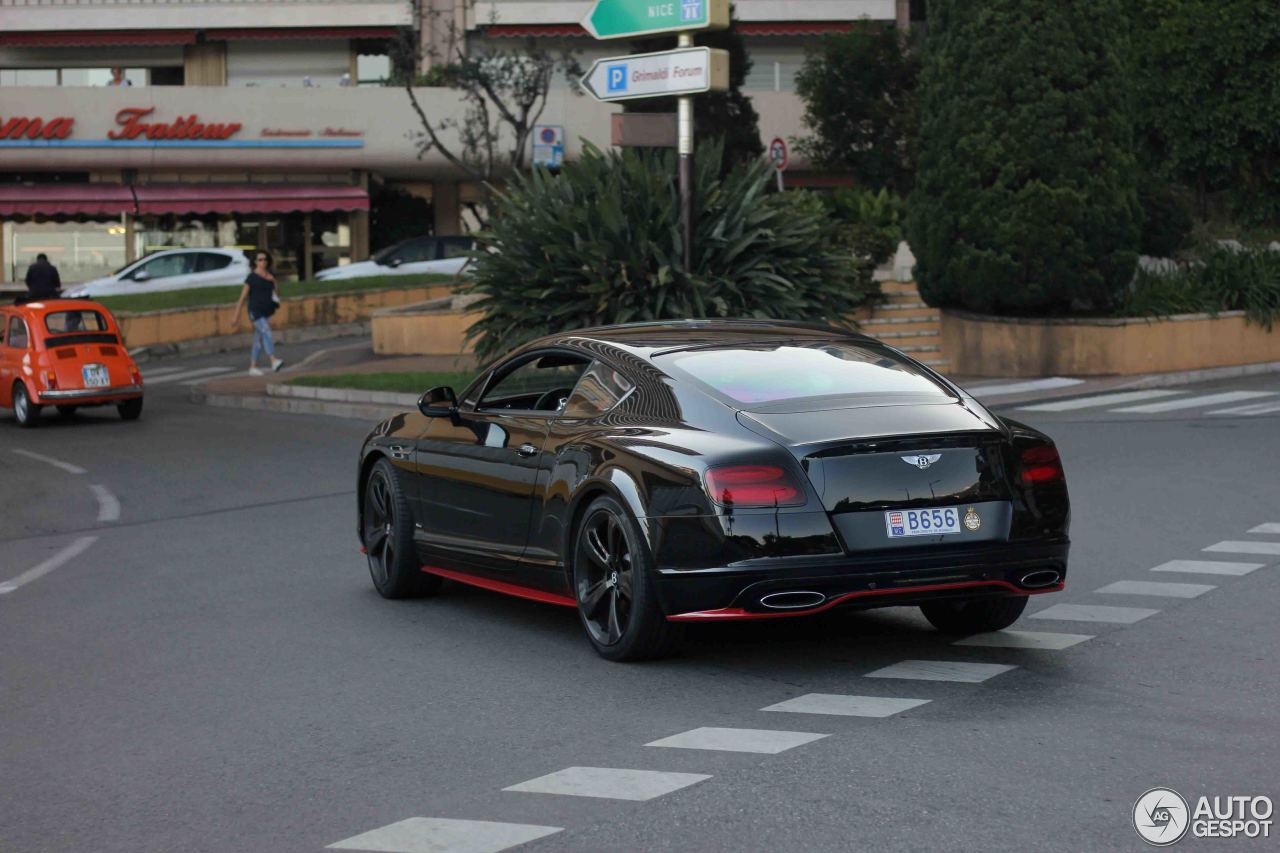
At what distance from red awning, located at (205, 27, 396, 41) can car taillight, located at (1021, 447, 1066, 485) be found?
1952 inches

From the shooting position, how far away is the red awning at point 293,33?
182ft

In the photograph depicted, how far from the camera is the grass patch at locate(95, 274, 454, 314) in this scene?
115ft

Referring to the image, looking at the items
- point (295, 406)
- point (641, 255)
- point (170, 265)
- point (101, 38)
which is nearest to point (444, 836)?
point (641, 255)

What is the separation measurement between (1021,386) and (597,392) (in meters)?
15.8

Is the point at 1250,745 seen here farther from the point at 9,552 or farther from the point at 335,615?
the point at 9,552

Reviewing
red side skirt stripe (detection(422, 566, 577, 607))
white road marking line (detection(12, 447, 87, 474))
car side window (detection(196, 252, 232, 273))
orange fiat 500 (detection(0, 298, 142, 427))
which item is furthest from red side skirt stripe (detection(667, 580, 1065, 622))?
car side window (detection(196, 252, 232, 273))

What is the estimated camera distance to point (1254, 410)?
2033 centimetres

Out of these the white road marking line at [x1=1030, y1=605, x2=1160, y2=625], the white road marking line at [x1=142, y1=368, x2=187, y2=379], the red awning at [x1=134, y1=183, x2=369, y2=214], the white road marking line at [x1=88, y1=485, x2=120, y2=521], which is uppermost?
the red awning at [x1=134, y1=183, x2=369, y2=214]

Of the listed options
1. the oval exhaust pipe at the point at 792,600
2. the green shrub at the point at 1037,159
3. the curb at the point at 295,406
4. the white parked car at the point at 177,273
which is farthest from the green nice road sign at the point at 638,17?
the white parked car at the point at 177,273

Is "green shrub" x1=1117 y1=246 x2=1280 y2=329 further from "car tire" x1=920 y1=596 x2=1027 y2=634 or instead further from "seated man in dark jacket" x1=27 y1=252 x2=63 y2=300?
"car tire" x1=920 y1=596 x2=1027 y2=634

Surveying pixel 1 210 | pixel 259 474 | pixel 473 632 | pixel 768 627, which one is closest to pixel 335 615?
pixel 473 632

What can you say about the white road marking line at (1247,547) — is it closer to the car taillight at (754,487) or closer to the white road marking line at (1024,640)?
the white road marking line at (1024,640)

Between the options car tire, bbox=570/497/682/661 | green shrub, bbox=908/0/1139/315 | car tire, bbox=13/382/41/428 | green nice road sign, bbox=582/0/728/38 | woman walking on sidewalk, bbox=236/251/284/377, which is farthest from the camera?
woman walking on sidewalk, bbox=236/251/284/377

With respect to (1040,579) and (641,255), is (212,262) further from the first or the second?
(1040,579)
